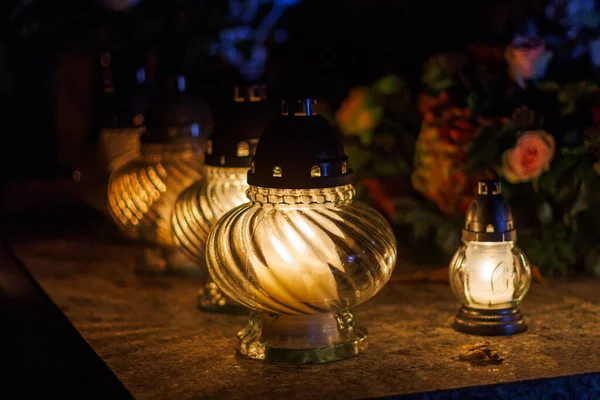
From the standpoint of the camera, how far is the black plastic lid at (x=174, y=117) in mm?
1603

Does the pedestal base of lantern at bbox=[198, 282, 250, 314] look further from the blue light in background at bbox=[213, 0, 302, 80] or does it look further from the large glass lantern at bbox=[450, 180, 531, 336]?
the blue light in background at bbox=[213, 0, 302, 80]

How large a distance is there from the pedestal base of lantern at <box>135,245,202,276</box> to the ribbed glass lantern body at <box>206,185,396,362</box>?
52cm

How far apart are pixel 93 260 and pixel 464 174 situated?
698mm

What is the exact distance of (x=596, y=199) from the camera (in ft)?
5.13

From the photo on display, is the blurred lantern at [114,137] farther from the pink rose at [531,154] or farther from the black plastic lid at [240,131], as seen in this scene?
the pink rose at [531,154]

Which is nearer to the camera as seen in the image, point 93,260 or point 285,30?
point 93,260

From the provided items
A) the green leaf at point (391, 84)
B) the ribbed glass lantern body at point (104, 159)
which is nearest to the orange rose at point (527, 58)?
the green leaf at point (391, 84)

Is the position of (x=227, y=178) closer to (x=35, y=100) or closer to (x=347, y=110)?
(x=347, y=110)

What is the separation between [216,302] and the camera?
143 cm

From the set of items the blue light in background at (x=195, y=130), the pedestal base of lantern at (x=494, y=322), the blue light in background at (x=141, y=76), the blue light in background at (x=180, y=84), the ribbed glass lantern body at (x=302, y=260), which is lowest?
the pedestal base of lantern at (x=494, y=322)

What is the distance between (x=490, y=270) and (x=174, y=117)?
1.95ft

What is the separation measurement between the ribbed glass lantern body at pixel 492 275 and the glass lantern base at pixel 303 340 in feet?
0.62

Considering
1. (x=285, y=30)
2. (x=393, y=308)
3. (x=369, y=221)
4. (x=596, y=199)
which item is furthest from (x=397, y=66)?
(x=369, y=221)

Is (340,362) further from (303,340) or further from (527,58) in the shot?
(527,58)
